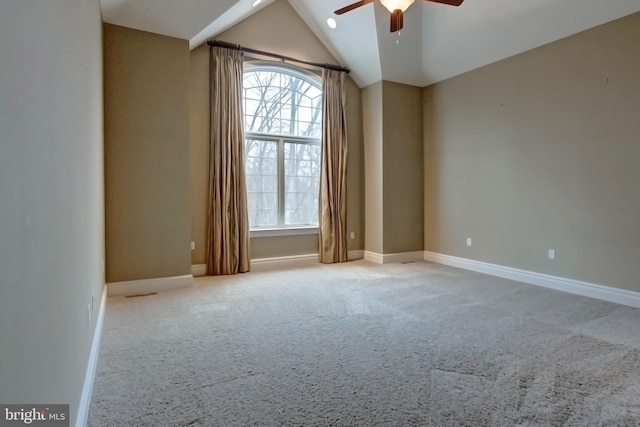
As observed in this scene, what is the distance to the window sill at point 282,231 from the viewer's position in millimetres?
5398

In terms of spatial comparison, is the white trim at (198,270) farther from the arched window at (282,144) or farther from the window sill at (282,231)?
the arched window at (282,144)

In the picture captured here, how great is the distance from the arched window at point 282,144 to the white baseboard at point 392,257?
1089 mm

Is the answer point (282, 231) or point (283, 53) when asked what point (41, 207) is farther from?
point (283, 53)

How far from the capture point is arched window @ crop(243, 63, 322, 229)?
5469mm

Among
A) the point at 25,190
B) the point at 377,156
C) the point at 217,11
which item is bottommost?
the point at 25,190

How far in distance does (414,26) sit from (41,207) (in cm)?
528

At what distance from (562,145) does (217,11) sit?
14.1 ft

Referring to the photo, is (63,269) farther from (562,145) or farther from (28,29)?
(562,145)

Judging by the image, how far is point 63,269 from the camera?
1.48m

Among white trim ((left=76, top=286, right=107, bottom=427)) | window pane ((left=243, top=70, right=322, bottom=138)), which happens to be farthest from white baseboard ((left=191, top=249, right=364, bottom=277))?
white trim ((left=76, top=286, right=107, bottom=427))

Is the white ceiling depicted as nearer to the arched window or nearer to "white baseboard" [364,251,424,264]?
the arched window

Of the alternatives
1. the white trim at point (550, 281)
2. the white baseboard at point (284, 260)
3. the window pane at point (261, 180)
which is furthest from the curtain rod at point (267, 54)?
the white trim at point (550, 281)

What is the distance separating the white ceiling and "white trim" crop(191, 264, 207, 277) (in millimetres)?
2895

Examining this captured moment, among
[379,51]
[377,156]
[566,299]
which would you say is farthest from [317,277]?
[379,51]
